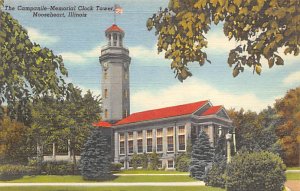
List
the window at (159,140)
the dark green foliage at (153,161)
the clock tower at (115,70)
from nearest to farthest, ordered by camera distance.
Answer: the clock tower at (115,70) < the dark green foliage at (153,161) < the window at (159,140)

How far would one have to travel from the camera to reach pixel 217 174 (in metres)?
7.43

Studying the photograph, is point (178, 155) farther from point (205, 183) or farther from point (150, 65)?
point (150, 65)

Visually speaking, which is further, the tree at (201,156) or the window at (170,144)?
the window at (170,144)

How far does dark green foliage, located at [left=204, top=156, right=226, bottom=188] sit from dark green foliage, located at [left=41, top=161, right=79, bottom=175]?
2417 mm

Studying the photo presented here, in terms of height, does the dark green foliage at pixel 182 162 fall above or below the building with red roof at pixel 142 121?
below

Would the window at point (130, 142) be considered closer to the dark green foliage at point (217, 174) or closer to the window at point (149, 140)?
the window at point (149, 140)

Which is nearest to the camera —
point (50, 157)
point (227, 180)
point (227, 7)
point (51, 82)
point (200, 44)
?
point (227, 7)

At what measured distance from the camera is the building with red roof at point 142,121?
7.44 meters

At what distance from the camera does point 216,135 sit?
7.66 meters

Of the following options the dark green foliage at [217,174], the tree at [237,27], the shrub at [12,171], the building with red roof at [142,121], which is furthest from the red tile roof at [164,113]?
the tree at [237,27]

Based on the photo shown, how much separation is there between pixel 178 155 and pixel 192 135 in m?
0.46

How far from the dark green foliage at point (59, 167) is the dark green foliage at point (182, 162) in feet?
6.08

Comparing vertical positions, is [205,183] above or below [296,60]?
below

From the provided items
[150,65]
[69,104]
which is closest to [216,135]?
[150,65]
